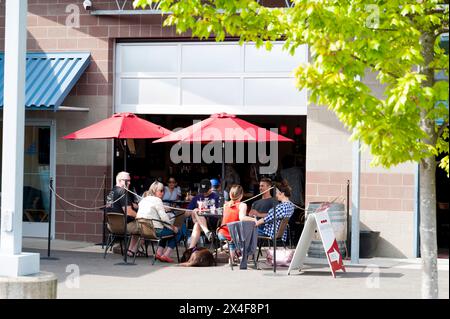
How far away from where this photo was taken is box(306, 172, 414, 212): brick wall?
14.4 m

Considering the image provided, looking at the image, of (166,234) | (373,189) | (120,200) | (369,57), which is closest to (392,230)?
(373,189)

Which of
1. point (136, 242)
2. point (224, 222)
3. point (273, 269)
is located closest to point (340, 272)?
point (273, 269)

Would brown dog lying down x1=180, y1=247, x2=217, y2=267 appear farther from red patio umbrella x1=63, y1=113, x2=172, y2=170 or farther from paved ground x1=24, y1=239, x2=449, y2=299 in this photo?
red patio umbrella x1=63, y1=113, x2=172, y2=170

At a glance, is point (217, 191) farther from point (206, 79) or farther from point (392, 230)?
point (392, 230)

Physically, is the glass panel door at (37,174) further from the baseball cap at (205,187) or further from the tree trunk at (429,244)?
the tree trunk at (429,244)

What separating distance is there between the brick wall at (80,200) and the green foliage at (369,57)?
25.9 feet

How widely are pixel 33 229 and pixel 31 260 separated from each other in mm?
8273

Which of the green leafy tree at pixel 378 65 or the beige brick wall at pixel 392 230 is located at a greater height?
the green leafy tree at pixel 378 65

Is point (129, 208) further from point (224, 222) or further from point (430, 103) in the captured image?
point (430, 103)

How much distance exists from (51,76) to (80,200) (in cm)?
263

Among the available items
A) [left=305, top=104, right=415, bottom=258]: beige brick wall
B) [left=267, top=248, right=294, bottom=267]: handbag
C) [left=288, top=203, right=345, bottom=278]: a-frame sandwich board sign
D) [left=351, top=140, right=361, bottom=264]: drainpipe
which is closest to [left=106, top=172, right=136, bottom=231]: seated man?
[left=267, top=248, right=294, bottom=267]: handbag

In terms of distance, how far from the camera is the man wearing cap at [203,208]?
43.8 ft

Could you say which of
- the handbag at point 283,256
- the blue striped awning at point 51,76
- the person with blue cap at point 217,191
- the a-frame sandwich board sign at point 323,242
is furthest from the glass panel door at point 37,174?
the a-frame sandwich board sign at point 323,242
